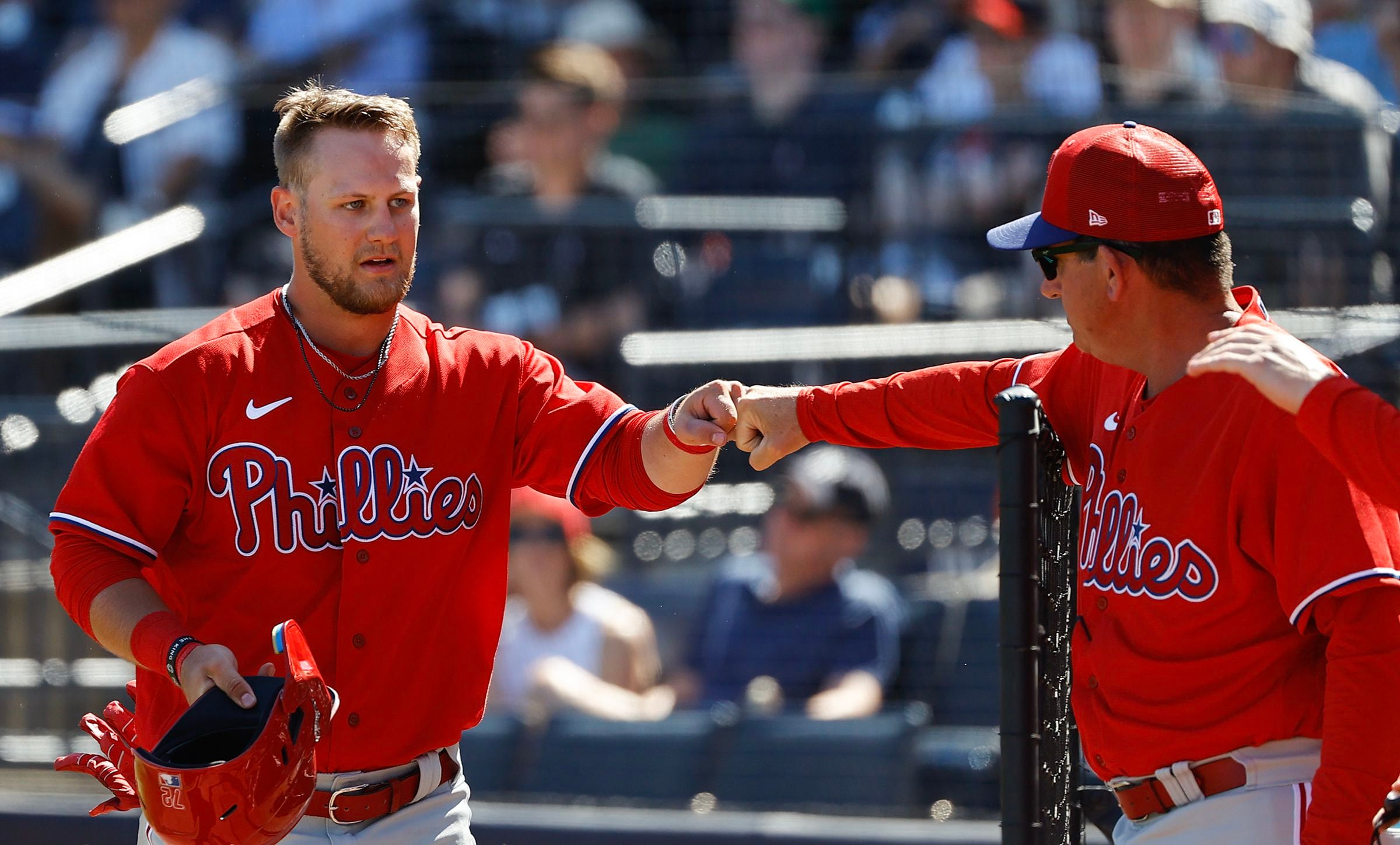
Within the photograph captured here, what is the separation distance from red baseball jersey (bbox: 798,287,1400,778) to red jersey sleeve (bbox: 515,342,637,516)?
94 cm

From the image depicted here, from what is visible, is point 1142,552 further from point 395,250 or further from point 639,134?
point 639,134

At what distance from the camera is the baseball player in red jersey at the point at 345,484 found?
268cm

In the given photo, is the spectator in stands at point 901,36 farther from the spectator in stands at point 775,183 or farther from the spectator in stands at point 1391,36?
the spectator in stands at point 1391,36

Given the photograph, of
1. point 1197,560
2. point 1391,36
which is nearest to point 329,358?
point 1197,560

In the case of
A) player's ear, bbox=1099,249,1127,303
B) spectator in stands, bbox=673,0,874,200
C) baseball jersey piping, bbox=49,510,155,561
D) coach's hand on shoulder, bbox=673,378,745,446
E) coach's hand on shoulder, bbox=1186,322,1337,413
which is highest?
spectator in stands, bbox=673,0,874,200

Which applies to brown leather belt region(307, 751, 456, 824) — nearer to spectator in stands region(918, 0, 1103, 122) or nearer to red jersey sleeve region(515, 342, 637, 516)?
red jersey sleeve region(515, 342, 637, 516)

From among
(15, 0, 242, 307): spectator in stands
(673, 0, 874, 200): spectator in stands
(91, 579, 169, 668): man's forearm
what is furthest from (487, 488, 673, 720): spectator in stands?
(91, 579, 169, 668): man's forearm

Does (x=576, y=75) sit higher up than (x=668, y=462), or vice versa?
(x=576, y=75)

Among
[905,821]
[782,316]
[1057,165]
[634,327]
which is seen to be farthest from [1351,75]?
[1057,165]

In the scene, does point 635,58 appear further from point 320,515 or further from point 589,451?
point 320,515

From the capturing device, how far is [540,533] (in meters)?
5.91

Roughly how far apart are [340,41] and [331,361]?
5.91m

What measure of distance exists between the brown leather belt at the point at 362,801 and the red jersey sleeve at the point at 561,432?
2.08 feet

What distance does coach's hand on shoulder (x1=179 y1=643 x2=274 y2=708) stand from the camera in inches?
95.8
